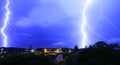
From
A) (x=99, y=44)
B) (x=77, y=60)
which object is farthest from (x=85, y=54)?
(x=99, y=44)

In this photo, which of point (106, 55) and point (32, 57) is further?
point (106, 55)

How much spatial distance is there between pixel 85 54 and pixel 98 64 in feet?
5.68

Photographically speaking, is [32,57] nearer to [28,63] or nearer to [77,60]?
[28,63]

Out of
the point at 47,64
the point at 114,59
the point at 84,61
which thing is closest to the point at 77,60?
the point at 84,61

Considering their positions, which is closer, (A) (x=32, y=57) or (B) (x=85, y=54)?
(A) (x=32, y=57)

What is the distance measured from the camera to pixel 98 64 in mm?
23812

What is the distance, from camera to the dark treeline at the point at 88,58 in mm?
21406

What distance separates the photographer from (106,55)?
24.7 m

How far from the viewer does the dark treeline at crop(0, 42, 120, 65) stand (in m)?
21.4

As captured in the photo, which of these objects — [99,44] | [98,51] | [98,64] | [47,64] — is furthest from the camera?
[99,44]

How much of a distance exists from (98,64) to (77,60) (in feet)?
6.08

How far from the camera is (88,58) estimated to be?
81.0 ft

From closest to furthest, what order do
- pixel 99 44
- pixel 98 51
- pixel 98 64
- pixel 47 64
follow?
pixel 47 64 → pixel 98 64 → pixel 98 51 → pixel 99 44

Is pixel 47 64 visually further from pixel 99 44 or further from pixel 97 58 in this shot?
pixel 99 44
